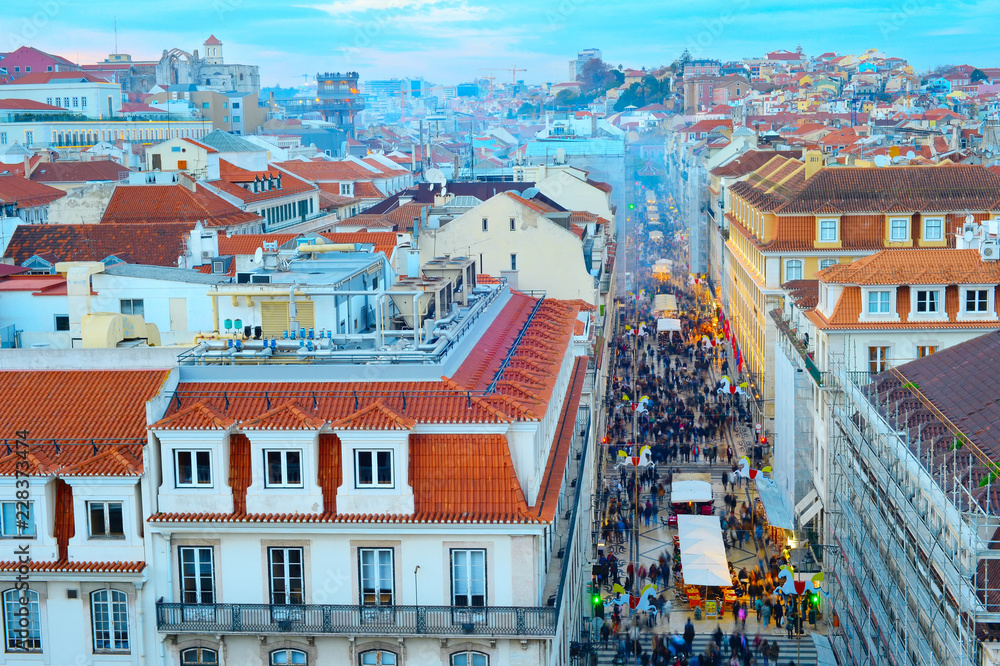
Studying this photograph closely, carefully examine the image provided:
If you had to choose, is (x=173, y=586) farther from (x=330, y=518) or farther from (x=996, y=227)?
(x=996, y=227)

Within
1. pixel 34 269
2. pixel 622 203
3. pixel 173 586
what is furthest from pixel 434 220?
pixel 622 203

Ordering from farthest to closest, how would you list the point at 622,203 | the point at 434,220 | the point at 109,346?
the point at 622,203, the point at 434,220, the point at 109,346

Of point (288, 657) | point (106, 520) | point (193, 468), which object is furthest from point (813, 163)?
point (106, 520)

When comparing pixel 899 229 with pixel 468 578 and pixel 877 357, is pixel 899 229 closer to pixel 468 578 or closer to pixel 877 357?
pixel 877 357

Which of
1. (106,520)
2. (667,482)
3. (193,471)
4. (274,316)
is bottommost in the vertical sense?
(667,482)

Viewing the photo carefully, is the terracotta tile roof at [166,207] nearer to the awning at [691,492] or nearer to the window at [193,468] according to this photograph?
the awning at [691,492]

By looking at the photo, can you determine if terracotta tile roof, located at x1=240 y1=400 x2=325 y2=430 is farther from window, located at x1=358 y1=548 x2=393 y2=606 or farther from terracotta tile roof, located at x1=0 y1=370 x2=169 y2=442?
window, located at x1=358 y1=548 x2=393 y2=606
